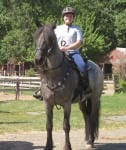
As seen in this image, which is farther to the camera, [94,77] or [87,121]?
[87,121]

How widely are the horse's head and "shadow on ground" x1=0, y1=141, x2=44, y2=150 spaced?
2292 millimetres

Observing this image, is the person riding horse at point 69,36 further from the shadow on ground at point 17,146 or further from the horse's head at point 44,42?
the shadow on ground at point 17,146

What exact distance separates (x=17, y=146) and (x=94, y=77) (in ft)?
7.24

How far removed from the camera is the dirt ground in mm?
10680

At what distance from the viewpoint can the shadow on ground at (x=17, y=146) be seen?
34.3ft

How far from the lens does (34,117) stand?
57.5 feet

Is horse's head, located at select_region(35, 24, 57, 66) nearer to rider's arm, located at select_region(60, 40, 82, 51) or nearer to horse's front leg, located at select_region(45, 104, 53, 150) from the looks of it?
rider's arm, located at select_region(60, 40, 82, 51)

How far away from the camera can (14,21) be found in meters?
67.4

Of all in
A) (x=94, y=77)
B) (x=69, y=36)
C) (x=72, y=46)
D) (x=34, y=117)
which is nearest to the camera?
(x=72, y=46)

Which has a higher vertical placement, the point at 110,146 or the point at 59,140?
the point at 110,146

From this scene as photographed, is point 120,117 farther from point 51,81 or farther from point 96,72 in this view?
point 51,81

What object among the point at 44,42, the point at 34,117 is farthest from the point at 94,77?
the point at 34,117

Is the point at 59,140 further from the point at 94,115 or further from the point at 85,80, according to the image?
the point at 85,80

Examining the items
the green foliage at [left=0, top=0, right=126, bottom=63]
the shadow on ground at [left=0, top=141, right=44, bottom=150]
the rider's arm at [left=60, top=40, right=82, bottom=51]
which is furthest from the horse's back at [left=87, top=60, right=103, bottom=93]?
the green foliage at [left=0, top=0, right=126, bottom=63]
